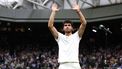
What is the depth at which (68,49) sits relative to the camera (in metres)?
6.21

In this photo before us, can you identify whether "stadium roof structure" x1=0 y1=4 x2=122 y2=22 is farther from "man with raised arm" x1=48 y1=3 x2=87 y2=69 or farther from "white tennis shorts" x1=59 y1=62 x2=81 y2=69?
"white tennis shorts" x1=59 y1=62 x2=81 y2=69

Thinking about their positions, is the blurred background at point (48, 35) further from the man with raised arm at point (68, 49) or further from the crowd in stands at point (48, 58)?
the man with raised arm at point (68, 49)

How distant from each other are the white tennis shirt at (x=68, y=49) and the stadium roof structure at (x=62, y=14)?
1880 cm

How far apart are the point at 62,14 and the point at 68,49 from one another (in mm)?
22330

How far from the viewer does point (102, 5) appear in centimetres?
2808

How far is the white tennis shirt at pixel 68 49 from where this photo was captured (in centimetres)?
615

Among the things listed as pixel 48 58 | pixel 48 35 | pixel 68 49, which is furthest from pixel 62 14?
pixel 68 49

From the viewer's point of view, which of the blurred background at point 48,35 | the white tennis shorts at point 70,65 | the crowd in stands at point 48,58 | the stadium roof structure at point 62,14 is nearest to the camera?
the white tennis shorts at point 70,65

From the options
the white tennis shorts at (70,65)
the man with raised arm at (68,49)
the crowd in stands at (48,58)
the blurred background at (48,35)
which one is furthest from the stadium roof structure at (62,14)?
the white tennis shorts at (70,65)

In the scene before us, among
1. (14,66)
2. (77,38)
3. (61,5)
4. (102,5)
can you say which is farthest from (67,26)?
(61,5)

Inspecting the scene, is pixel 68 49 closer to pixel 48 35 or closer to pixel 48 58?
pixel 48 58

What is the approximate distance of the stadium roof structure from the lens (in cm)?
2573

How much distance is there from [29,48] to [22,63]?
379cm

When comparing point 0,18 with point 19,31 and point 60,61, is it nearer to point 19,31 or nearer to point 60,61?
point 19,31
